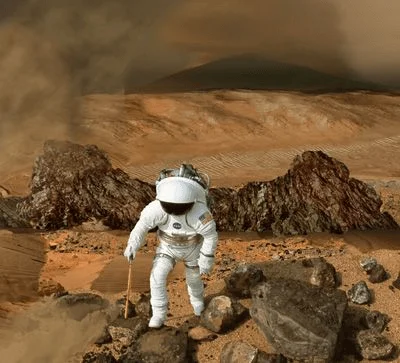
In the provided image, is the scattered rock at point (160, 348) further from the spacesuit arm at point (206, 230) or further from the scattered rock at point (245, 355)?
the spacesuit arm at point (206, 230)

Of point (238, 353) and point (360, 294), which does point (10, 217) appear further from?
point (360, 294)

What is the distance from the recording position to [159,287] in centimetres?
620

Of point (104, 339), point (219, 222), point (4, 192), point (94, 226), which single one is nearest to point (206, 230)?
point (104, 339)

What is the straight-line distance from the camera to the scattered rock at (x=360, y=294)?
260 inches

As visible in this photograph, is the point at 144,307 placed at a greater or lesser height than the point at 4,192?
lesser

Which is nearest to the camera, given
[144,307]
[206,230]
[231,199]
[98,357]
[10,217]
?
[98,357]

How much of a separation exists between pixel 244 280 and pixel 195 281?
1.77 feet

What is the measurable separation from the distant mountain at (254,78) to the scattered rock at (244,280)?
12.0m

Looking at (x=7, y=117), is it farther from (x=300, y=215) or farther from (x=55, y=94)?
(x=300, y=215)

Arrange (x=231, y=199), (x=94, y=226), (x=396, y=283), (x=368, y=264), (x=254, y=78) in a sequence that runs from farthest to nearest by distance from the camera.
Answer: (x=254, y=78) → (x=231, y=199) → (x=94, y=226) → (x=368, y=264) → (x=396, y=283)

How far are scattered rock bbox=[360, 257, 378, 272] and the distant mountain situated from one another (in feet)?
38.2

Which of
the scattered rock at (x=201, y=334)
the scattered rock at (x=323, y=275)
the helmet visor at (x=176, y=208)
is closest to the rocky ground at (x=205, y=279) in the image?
the scattered rock at (x=201, y=334)

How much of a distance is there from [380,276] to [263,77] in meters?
12.8

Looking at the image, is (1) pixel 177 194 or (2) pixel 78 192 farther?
(2) pixel 78 192
